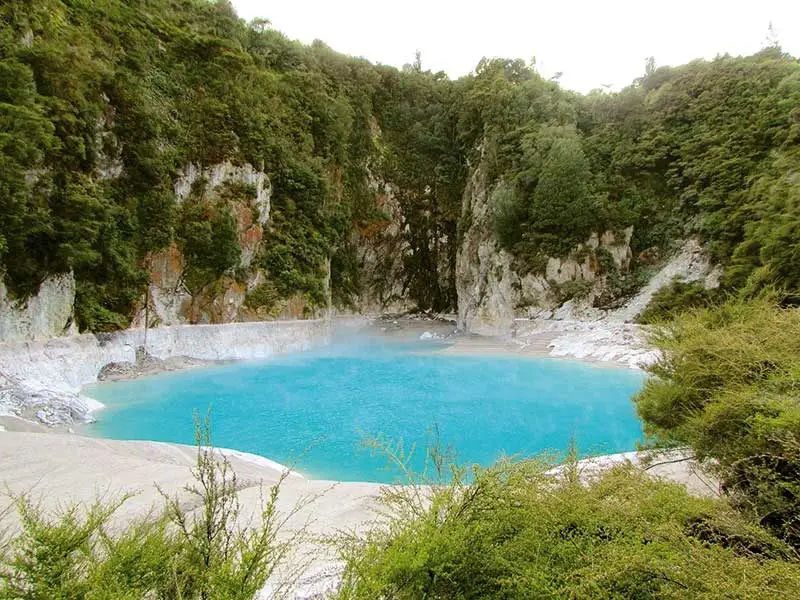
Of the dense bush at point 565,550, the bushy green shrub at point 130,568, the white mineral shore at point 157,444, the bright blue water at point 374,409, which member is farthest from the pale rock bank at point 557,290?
the bushy green shrub at point 130,568

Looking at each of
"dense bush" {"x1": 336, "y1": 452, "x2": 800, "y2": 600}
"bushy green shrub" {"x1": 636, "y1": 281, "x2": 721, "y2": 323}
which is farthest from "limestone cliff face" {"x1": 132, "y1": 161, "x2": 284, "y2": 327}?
"bushy green shrub" {"x1": 636, "y1": 281, "x2": 721, "y2": 323}

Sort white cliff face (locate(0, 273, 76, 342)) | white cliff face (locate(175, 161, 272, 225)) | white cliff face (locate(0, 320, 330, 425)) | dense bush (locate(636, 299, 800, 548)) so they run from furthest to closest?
white cliff face (locate(175, 161, 272, 225)), white cliff face (locate(0, 273, 76, 342)), white cliff face (locate(0, 320, 330, 425)), dense bush (locate(636, 299, 800, 548))

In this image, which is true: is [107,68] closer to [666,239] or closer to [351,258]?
[351,258]

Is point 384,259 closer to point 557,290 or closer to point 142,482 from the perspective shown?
point 557,290

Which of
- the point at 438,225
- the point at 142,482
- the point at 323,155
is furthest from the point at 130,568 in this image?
the point at 438,225

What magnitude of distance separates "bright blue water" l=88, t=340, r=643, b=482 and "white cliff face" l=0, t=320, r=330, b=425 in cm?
114

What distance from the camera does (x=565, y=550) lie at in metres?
3.14

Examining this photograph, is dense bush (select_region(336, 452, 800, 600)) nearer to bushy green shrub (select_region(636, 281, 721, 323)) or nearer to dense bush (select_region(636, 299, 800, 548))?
dense bush (select_region(636, 299, 800, 548))

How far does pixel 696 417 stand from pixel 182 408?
13638 mm

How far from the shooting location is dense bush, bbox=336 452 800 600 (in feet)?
8.99

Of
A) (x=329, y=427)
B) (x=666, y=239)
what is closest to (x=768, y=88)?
(x=666, y=239)

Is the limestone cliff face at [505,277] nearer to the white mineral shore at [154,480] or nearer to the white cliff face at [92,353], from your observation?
the white cliff face at [92,353]

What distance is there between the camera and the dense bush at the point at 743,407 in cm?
394

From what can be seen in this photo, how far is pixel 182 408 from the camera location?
13.8m
